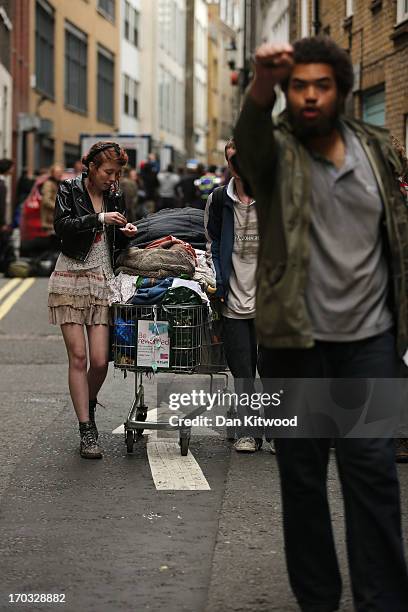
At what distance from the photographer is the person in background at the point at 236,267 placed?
7957mm

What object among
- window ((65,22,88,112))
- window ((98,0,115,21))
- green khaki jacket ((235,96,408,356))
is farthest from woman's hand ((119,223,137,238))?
window ((98,0,115,21))

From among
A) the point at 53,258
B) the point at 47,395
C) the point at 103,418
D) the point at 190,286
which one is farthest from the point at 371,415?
the point at 53,258

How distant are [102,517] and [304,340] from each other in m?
2.42

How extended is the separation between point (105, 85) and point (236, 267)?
4446 cm

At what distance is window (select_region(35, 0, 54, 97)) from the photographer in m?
40.1

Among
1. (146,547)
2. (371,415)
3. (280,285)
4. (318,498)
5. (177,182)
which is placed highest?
(177,182)

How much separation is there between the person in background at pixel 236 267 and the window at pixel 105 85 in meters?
42.8

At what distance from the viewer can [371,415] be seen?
441 cm

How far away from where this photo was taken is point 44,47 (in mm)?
41438

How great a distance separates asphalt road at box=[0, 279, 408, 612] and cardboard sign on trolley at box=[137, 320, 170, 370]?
59cm

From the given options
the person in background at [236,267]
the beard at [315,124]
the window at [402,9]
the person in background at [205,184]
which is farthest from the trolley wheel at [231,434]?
the window at [402,9]

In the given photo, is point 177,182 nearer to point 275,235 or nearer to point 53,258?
point 53,258

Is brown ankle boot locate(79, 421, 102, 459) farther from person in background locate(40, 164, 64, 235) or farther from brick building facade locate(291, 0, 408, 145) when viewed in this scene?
person in background locate(40, 164, 64, 235)

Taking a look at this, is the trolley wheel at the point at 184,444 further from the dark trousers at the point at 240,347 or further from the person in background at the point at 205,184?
the person in background at the point at 205,184
